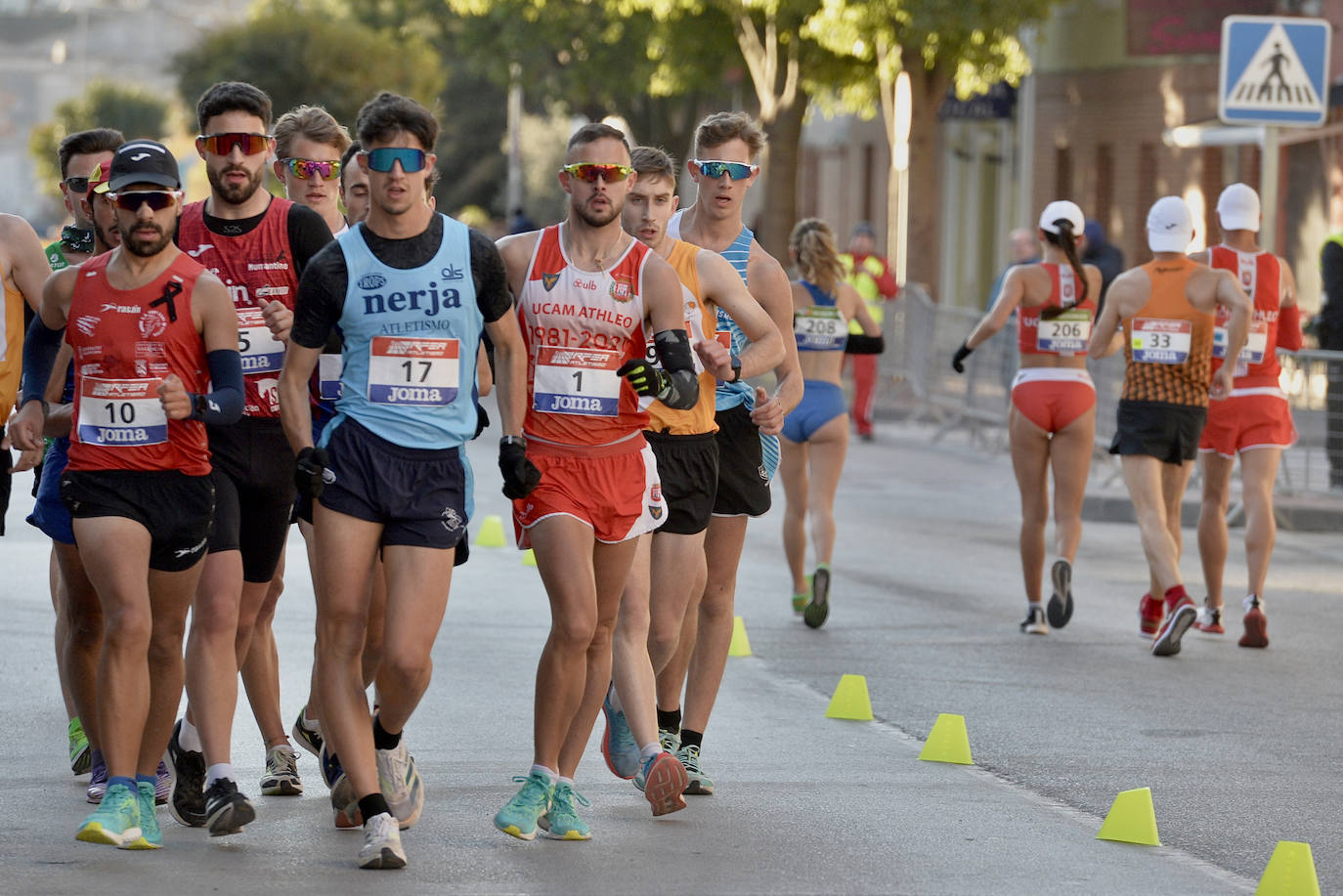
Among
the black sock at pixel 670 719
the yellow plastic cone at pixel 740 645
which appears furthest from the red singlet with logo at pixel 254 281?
the yellow plastic cone at pixel 740 645

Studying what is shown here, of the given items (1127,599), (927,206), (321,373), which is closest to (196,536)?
(321,373)

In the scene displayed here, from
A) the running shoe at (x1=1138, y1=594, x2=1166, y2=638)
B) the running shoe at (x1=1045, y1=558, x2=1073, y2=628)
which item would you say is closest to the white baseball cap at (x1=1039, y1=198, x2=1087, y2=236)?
the running shoe at (x1=1045, y1=558, x2=1073, y2=628)

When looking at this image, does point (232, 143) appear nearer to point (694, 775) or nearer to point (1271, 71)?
A: point (694, 775)

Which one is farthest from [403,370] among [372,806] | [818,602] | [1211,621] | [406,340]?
[1211,621]

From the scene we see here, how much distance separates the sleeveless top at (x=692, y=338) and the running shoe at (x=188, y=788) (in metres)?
1.70

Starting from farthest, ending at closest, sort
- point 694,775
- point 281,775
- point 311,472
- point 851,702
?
point 851,702
point 694,775
point 281,775
point 311,472

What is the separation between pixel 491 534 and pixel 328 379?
7264 millimetres

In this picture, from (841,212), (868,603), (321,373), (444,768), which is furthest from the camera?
(841,212)

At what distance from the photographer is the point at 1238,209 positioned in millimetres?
11328

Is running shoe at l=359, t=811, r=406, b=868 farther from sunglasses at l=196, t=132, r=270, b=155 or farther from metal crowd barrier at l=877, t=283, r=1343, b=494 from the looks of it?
metal crowd barrier at l=877, t=283, r=1343, b=494

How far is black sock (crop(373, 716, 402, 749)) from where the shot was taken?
6402 mm

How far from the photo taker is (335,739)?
6.25 meters

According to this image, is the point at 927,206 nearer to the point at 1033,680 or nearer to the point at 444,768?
the point at 1033,680

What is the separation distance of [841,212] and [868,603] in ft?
124
